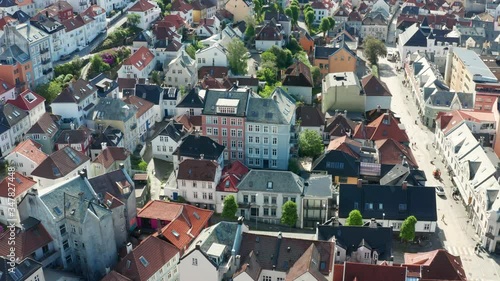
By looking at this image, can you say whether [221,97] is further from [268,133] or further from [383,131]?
[383,131]

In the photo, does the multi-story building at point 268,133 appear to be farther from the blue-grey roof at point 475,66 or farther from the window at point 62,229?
the blue-grey roof at point 475,66

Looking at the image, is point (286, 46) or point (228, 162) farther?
point (286, 46)

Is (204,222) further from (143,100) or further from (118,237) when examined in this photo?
(143,100)

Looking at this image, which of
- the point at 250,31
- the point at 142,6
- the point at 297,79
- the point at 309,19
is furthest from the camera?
the point at 309,19

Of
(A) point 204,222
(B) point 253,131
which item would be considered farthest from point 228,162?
(A) point 204,222

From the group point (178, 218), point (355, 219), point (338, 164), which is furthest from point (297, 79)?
point (178, 218)

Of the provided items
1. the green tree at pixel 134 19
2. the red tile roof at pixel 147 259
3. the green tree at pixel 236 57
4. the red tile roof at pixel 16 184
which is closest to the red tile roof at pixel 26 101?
the red tile roof at pixel 16 184

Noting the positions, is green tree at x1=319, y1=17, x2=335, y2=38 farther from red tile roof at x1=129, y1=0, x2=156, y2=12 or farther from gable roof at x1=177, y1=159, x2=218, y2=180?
gable roof at x1=177, y1=159, x2=218, y2=180
